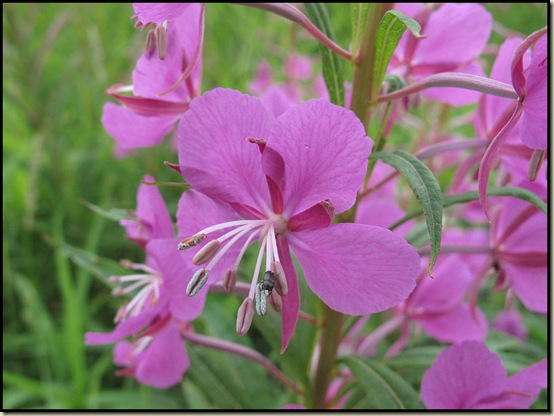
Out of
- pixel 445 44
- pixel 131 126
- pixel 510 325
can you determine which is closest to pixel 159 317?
pixel 131 126

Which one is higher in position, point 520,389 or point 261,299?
point 261,299

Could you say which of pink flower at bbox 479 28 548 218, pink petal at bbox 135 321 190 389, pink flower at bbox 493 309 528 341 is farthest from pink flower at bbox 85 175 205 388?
pink flower at bbox 493 309 528 341

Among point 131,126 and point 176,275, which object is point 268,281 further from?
point 131,126

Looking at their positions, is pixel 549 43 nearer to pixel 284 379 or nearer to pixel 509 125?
pixel 509 125

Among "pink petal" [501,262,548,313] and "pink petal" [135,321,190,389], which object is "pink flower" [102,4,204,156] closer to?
"pink petal" [135,321,190,389]

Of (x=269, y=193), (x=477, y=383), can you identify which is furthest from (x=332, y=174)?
(x=477, y=383)

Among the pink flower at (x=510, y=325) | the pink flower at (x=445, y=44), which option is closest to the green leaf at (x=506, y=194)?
the pink flower at (x=445, y=44)
